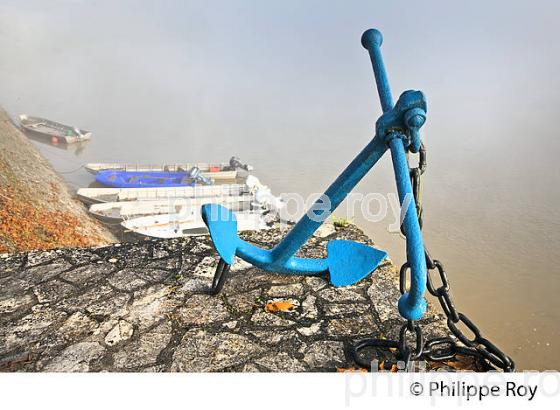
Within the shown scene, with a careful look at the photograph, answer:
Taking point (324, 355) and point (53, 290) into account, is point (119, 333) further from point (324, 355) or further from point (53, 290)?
point (324, 355)

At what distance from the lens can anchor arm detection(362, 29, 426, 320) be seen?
1383 millimetres

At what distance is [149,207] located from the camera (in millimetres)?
10414

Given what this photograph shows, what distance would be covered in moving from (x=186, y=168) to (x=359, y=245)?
495 inches

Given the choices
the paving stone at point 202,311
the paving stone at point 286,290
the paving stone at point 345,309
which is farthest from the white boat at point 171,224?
the paving stone at point 345,309

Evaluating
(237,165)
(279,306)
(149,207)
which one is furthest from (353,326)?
(237,165)

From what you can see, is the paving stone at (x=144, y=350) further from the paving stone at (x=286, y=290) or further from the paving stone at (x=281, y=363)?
the paving stone at (x=286, y=290)

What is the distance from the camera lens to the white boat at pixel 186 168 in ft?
46.2

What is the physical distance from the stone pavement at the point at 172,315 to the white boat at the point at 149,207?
730 cm

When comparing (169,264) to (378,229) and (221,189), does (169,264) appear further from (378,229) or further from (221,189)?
(221,189)

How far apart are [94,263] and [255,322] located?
127 cm

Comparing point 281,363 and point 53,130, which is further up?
point 53,130

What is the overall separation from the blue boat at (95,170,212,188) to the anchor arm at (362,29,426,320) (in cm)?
1121

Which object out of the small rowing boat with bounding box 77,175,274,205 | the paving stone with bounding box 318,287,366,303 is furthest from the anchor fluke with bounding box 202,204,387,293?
the small rowing boat with bounding box 77,175,274,205

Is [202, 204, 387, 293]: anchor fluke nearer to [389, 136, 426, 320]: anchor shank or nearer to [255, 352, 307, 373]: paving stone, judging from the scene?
[255, 352, 307, 373]: paving stone
